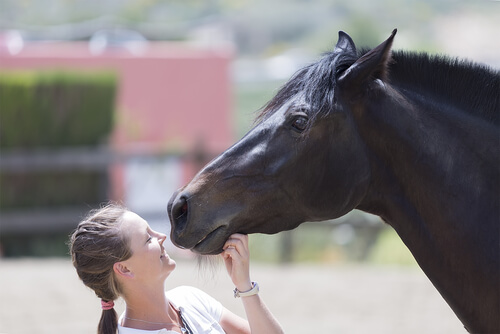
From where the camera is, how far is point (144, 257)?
250 centimetres

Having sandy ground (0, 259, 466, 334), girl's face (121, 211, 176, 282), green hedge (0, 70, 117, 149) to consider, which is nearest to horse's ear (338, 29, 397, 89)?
girl's face (121, 211, 176, 282)

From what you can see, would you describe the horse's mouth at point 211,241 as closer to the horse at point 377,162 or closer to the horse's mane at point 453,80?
the horse at point 377,162

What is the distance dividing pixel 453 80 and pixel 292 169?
578mm

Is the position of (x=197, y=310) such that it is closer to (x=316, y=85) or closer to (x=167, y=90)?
(x=316, y=85)

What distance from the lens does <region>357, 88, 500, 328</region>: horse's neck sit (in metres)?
2.14

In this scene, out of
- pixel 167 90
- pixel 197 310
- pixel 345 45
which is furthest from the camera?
pixel 167 90

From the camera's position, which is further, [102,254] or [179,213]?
[102,254]

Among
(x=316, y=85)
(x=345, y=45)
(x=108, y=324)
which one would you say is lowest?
(x=108, y=324)

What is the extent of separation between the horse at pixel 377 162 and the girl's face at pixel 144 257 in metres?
0.25

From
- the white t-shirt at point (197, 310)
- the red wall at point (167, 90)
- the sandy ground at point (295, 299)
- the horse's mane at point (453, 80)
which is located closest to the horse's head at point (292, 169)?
the horse's mane at point (453, 80)

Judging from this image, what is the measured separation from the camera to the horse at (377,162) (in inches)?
85.6

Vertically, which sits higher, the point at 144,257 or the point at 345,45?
the point at 345,45

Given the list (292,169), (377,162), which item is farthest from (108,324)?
(377,162)

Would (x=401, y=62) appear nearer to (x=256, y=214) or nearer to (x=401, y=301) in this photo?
(x=256, y=214)
